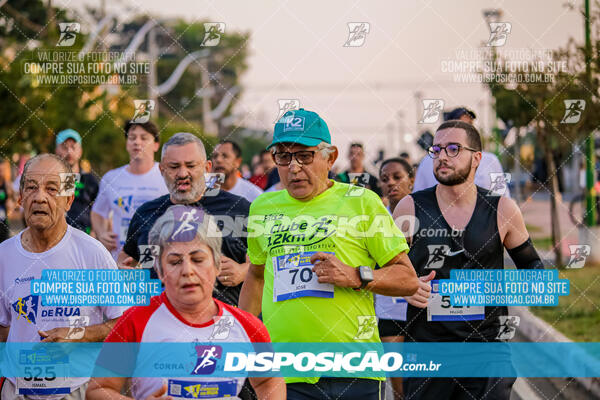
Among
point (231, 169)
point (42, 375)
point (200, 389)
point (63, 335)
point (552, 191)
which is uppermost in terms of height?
point (552, 191)

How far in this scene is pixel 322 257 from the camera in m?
4.34

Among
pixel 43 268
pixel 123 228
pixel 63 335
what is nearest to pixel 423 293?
pixel 63 335

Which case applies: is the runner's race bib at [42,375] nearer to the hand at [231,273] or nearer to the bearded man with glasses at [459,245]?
the hand at [231,273]

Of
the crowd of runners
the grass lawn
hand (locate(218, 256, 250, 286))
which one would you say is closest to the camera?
the crowd of runners

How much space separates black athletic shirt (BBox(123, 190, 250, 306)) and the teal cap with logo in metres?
1.25

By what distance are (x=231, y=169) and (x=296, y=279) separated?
4.53 metres

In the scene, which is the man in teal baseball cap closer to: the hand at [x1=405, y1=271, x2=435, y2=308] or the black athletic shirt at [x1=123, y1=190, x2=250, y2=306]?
the hand at [x1=405, y1=271, x2=435, y2=308]

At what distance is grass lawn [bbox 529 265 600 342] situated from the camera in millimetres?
8689

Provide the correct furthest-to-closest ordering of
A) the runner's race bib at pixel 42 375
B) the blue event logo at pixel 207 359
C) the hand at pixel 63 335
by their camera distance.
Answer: the runner's race bib at pixel 42 375, the hand at pixel 63 335, the blue event logo at pixel 207 359

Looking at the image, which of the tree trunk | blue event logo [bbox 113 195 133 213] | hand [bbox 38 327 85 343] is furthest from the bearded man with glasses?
the tree trunk

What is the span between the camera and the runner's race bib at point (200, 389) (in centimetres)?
362

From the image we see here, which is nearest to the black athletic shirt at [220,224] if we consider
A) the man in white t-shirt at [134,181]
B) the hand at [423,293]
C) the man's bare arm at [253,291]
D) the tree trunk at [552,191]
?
the man's bare arm at [253,291]

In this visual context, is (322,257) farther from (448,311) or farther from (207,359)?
(448,311)

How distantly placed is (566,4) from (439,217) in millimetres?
3382
